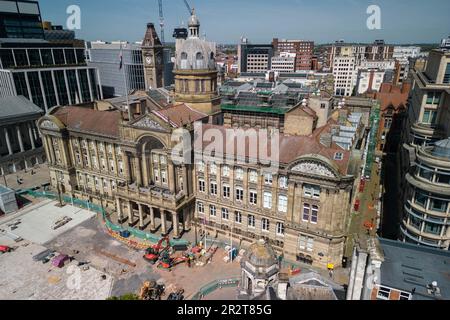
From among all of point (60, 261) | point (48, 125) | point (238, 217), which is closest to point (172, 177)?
point (238, 217)

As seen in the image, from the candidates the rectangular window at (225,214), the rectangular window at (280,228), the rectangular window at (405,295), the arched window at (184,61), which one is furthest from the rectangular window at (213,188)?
the rectangular window at (405,295)

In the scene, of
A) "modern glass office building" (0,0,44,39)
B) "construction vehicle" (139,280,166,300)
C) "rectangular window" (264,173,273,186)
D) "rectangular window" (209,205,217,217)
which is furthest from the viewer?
"modern glass office building" (0,0,44,39)

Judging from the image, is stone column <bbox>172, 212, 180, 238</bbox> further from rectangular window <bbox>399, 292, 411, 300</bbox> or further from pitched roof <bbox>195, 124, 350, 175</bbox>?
rectangular window <bbox>399, 292, 411, 300</bbox>

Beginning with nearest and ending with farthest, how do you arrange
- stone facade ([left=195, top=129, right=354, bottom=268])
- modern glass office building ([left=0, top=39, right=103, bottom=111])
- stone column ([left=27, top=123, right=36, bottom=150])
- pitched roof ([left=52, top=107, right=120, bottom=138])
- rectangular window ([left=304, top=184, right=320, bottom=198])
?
stone facade ([left=195, top=129, right=354, bottom=268]), rectangular window ([left=304, top=184, right=320, bottom=198]), pitched roof ([left=52, top=107, right=120, bottom=138]), stone column ([left=27, top=123, right=36, bottom=150]), modern glass office building ([left=0, top=39, right=103, bottom=111])

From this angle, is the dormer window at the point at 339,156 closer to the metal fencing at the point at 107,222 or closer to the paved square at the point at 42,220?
the metal fencing at the point at 107,222

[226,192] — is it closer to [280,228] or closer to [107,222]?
[280,228]

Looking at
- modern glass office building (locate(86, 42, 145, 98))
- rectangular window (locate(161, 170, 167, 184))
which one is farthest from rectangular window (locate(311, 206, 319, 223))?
modern glass office building (locate(86, 42, 145, 98))
